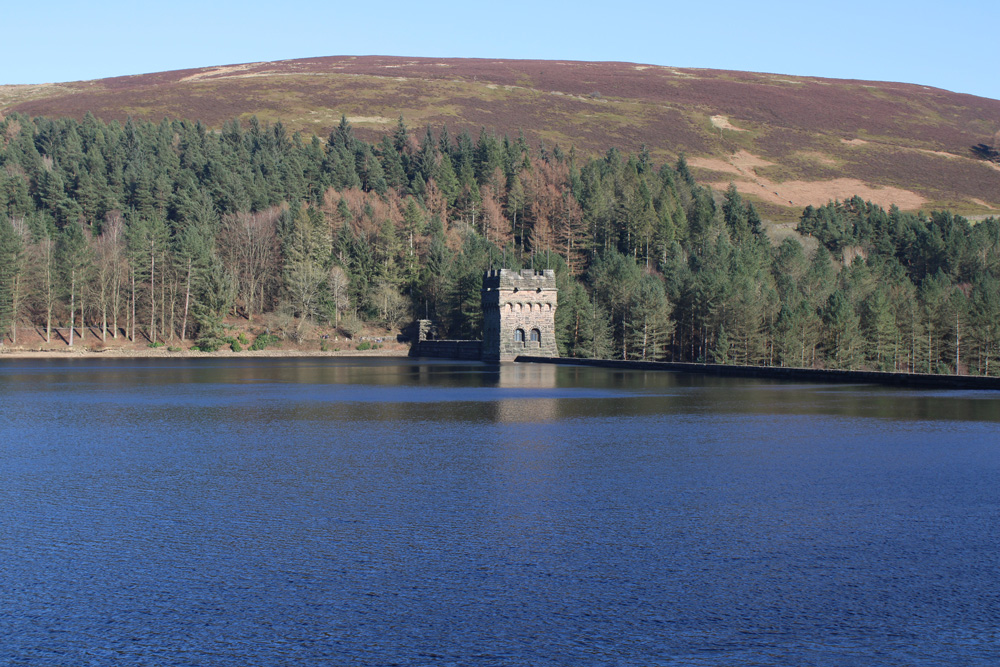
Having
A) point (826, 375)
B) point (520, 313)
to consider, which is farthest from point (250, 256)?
point (826, 375)

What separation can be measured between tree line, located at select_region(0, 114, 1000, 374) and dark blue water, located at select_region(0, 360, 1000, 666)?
56.5m

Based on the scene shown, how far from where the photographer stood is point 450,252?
96812 millimetres

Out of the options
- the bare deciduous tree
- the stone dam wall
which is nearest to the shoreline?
the stone dam wall

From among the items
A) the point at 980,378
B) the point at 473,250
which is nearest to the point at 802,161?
the point at 473,250

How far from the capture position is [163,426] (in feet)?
89.2

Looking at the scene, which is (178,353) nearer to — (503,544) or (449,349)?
(449,349)

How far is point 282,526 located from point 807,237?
394 ft

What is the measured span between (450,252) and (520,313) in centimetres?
2632

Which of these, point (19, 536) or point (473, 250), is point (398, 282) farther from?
point (19, 536)

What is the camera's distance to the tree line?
80812mm

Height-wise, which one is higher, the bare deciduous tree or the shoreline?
the bare deciduous tree

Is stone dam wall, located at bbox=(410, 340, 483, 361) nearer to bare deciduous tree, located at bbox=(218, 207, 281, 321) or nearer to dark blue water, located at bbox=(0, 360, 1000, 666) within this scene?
bare deciduous tree, located at bbox=(218, 207, 281, 321)

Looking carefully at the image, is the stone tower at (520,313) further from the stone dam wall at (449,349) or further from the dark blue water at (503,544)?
the dark blue water at (503,544)

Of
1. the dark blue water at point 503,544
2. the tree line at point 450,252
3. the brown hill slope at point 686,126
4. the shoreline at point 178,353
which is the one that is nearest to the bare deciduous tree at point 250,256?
the tree line at point 450,252
